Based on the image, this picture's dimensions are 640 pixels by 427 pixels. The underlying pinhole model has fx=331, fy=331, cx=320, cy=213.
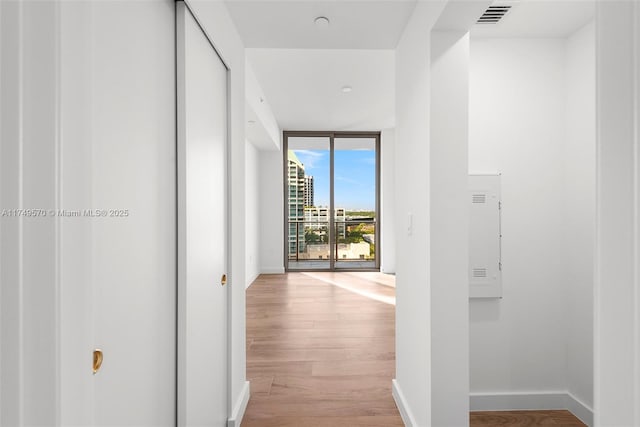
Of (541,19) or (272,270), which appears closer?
A: (541,19)

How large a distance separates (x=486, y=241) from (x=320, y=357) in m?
1.62

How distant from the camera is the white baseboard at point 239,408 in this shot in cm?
177

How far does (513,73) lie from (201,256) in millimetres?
2121

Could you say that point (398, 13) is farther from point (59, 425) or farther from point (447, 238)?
point (59, 425)

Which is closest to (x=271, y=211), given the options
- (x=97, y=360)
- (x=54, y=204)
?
(x=97, y=360)

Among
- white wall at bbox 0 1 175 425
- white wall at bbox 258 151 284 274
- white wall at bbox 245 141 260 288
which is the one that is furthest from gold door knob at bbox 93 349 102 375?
white wall at bbox 258 151 284 274

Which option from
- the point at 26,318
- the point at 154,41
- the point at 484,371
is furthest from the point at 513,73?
the point at 26,318

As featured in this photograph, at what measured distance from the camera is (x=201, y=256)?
1421mm

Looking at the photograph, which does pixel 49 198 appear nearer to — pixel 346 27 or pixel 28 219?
pixel 28 219

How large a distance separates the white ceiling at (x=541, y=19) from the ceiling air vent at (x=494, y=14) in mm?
30

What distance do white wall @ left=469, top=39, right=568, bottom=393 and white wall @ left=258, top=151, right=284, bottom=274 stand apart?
186 inches

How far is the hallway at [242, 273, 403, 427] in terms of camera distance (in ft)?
6.66

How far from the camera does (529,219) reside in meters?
2.09

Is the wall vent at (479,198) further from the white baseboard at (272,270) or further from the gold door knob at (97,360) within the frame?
the white baseboard at (272,270)
